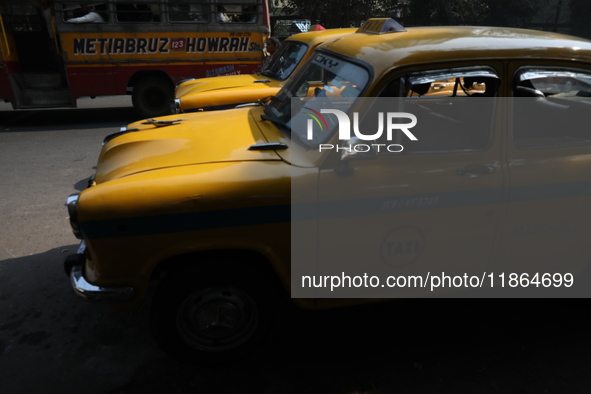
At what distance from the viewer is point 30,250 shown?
4.41 metres

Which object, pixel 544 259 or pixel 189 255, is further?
pixel 544 259

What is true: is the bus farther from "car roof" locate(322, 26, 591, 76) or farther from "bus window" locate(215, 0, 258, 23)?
"car roof" locate(322, 26, 591, 76)

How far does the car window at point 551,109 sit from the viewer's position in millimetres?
2957

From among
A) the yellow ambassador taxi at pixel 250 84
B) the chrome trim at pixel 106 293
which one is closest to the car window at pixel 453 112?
the chrome trim at pixel 106 293

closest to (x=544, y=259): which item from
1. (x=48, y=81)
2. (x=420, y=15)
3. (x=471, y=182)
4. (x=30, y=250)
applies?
(x=471, y=182)

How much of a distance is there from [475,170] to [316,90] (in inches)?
45.7

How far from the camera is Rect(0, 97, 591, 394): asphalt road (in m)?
2.87

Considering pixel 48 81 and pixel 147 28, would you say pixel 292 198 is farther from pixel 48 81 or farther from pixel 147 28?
pixel 48 81

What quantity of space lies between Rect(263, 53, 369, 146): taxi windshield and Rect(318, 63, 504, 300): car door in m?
0.22

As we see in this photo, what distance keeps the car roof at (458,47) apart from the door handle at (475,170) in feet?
2.05

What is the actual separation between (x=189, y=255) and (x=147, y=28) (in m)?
8.00

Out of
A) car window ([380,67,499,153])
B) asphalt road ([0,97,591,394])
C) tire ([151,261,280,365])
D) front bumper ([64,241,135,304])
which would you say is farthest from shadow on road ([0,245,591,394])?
car window ([380,67,499,153])

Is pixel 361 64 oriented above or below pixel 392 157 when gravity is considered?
above

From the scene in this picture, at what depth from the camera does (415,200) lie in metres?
2.78
